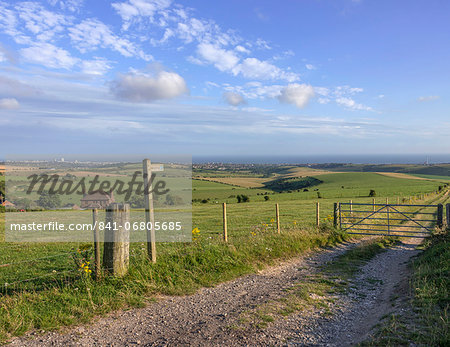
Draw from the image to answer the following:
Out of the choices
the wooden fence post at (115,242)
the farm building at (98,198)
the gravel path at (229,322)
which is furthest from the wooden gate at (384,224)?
the wooden fence post at (115,242)

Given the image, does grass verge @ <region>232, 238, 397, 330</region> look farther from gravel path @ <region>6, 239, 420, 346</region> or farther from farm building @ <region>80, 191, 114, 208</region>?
farm building @ <region>80, 191, 114, 208</region>

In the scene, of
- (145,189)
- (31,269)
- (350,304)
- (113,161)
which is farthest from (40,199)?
(350,304)

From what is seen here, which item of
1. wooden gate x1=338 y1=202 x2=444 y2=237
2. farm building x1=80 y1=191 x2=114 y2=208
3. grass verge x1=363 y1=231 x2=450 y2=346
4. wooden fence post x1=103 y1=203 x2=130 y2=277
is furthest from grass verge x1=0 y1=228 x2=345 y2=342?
wooden gate x1=338 y1=202 x2=444 y2=237

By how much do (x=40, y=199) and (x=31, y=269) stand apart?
67.7 feet

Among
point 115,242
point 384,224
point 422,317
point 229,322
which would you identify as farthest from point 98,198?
point 384,224

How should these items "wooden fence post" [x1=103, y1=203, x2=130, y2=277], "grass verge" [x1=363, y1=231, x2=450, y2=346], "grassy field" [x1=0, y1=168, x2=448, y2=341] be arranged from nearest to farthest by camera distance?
"grass verge" [x1=363, y1=231, x2=450, y2=346] < "grassy field" [x1=0, y1=168, x2=448, y2=341] < "wooden fence post" [x1=103, y1=203, x2=130, y2=277]

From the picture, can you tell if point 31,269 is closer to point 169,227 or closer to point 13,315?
point 13,315

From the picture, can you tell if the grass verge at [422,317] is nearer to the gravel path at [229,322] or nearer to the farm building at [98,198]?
the gravel path at [229,322]

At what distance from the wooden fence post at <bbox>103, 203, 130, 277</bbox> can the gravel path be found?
4.06ft

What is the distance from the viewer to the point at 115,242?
6.53 meters

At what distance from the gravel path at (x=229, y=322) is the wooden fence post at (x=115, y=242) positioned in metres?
1.24

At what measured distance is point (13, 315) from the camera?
4.95 metres

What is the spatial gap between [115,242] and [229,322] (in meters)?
2.98

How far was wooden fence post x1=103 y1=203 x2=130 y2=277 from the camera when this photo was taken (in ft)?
21.4
